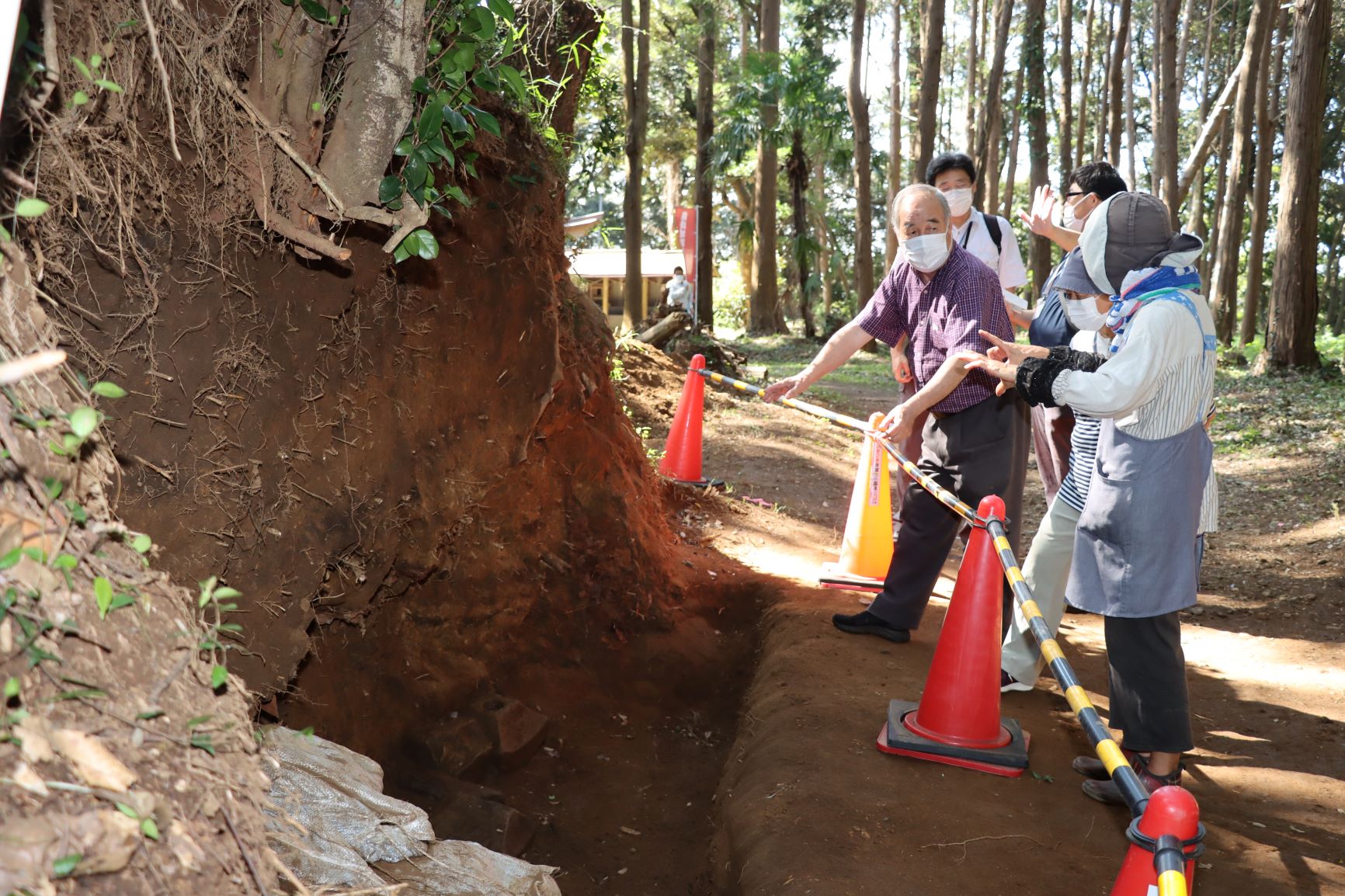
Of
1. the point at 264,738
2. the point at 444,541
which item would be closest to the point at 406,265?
the point at 444,541

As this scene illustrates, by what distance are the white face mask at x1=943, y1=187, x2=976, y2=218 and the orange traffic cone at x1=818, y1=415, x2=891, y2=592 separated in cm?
133

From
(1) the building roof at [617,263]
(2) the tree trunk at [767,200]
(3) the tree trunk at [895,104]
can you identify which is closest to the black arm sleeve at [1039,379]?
(2) the tree trunk at [767,200]

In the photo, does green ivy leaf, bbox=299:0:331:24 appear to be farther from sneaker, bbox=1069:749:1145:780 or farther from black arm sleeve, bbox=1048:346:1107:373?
sneaker, bbox=1069:749:1145:780

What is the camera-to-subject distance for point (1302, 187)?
13.6m

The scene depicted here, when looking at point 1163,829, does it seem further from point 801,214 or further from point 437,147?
point 801,214

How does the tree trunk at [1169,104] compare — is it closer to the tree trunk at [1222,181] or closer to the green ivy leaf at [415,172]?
the tree trunk at [1222,181]

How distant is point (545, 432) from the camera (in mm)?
5871

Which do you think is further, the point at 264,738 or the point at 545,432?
the point at 545,432

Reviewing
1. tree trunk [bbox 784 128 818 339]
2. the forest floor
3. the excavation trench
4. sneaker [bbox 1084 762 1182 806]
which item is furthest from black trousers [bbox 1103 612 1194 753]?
tree trunk [bbox 784 128 818 339]

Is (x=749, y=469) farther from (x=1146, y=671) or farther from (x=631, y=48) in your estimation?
(x=631, y=48)

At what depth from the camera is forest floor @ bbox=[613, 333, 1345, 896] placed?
126 inches

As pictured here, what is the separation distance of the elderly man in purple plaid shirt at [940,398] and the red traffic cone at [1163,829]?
259cm

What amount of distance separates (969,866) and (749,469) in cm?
631

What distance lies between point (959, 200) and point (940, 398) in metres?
1.93
